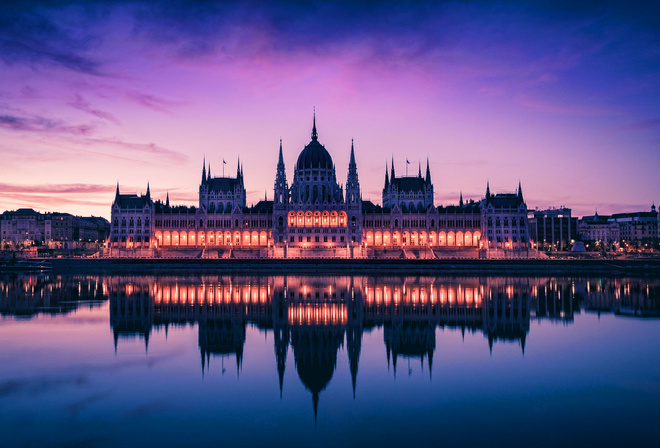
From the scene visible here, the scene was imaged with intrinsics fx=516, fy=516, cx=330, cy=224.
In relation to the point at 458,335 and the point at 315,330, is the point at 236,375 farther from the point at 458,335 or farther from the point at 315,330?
the point at 458,335

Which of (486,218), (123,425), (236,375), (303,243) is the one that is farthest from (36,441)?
(486,218)

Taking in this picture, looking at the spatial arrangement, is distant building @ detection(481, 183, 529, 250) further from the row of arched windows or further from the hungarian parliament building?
the row of arched windows

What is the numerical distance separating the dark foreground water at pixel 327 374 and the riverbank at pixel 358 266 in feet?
143

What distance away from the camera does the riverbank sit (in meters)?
85.2

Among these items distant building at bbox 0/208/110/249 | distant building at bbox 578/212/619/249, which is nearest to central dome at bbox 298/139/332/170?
distant building at bbox 0/208/110/249

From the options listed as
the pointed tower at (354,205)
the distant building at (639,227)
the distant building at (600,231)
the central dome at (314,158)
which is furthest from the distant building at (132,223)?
the distant building at (639,227)

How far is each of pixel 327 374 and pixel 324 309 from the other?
699 inches

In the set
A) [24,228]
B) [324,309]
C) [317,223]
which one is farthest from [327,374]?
[24,228]

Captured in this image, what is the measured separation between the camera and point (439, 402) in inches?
688

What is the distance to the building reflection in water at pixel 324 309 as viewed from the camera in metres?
26.0

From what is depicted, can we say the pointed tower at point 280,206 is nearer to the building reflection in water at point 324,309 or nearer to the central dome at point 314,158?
the central dome at point 314,158

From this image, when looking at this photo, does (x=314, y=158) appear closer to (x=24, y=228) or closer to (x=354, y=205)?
(x=354, y=205)

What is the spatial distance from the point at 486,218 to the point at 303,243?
43789 millimetres

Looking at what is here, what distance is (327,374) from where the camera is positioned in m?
21.2
